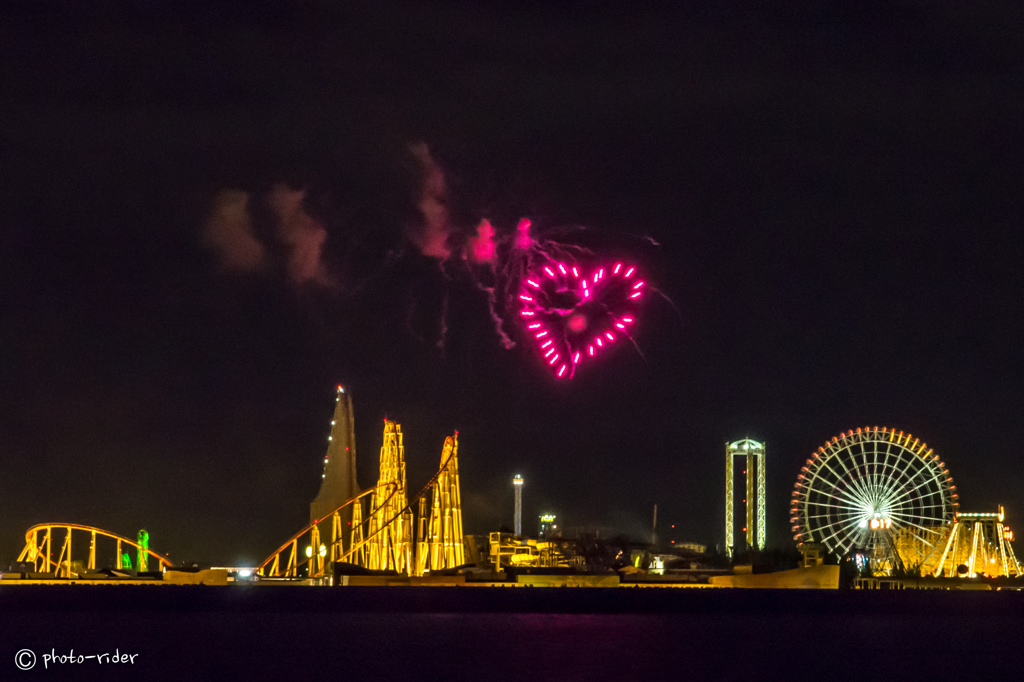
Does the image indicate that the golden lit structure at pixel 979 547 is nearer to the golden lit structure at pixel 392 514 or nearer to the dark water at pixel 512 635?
the dark water at pixel 512 635

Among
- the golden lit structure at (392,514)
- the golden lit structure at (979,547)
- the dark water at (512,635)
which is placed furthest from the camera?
the golden lit structure at (979,547)

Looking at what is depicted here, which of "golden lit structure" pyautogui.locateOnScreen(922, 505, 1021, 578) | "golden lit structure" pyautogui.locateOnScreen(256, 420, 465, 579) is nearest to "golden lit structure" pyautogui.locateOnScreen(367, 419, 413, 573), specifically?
"golden lit structure" pyautogui.locateOnScreen(256, 420, 465, 579)

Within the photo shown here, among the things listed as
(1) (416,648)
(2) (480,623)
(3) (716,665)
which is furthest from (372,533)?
(3) (716,665)

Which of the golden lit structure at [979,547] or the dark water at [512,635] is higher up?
the golden lit structure at [979,547]

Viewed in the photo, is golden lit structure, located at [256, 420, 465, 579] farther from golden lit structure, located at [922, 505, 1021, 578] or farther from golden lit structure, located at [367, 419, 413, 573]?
golden lit structure, located at [922, 505, 1021, 578]

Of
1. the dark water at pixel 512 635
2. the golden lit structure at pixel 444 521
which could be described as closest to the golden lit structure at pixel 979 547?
the dark water at pixel 512 635

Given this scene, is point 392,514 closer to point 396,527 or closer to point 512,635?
point 396,527

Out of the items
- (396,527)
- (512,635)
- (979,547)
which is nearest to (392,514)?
(396,527)
